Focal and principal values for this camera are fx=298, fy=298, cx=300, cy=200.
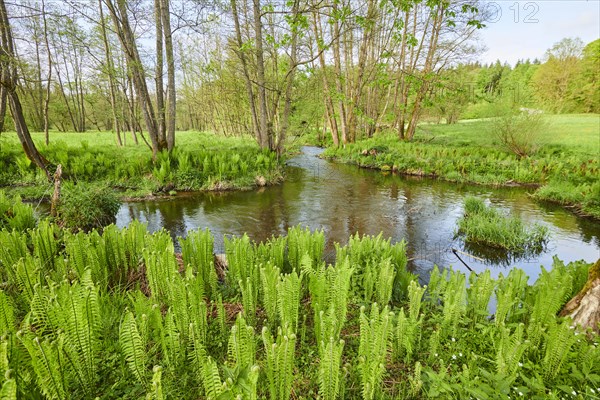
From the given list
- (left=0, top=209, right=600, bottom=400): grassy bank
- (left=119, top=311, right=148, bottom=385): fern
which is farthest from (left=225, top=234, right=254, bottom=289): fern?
(left=119, top=311, right=148, bottom=385): fern

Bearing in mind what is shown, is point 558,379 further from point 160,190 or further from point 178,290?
point 160,190

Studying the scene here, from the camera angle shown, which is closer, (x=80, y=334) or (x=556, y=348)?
(x=80, y=334)

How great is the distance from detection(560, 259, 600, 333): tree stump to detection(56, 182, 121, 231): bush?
731 cm

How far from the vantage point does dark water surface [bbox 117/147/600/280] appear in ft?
20.9

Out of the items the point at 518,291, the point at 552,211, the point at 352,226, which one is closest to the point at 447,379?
the point at 518,291

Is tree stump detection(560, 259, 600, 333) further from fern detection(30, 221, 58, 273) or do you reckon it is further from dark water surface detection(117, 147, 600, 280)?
fern detection(30, 221, 58, 273)

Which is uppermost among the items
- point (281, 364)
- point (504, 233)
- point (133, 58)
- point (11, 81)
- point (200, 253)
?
point (133, 58)

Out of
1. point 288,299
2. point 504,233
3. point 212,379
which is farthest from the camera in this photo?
point 504,233

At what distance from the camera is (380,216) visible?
8664mm

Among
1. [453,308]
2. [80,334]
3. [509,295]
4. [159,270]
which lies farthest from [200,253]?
[509,295]

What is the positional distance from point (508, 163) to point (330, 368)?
14853mm

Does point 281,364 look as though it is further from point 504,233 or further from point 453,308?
point 504,233

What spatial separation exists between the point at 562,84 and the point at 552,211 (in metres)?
36.7

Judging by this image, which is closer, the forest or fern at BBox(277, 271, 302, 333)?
the forest
